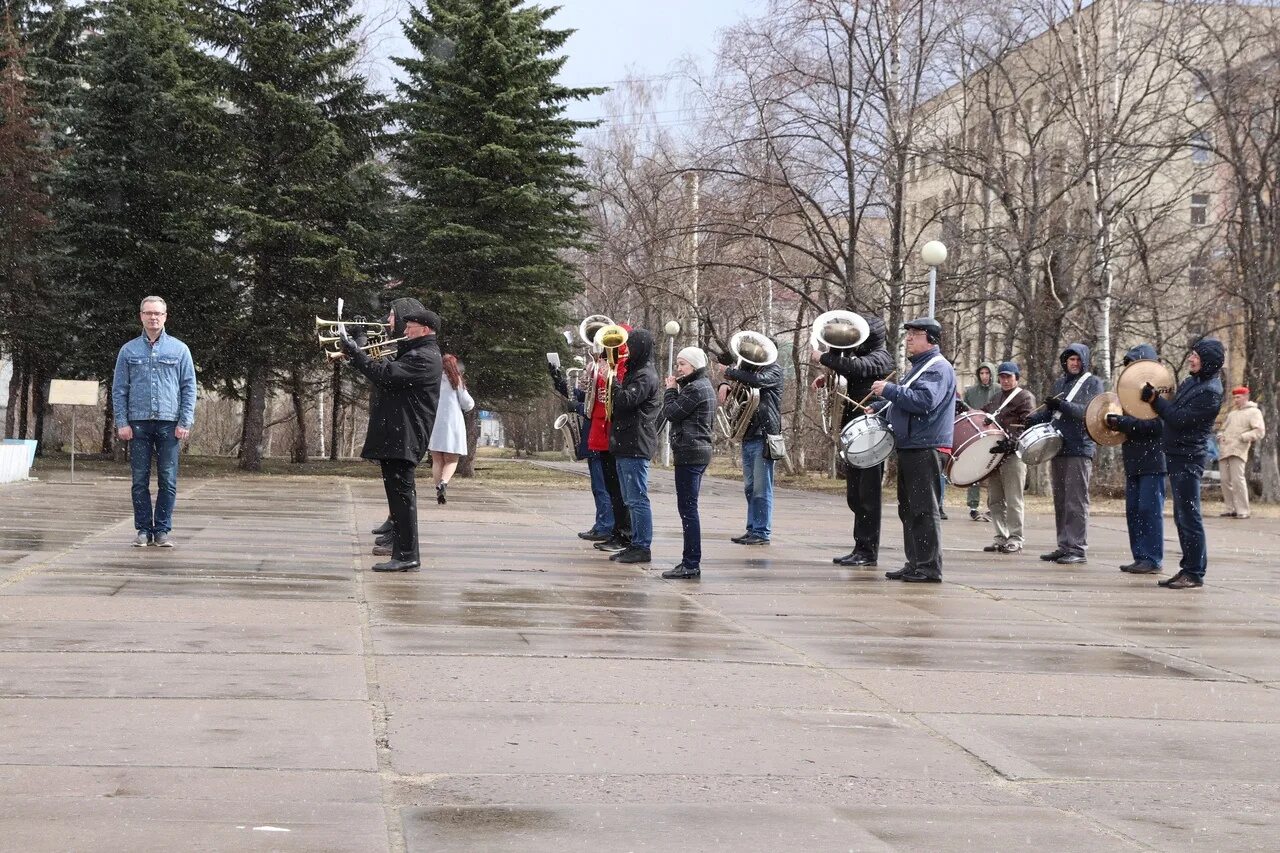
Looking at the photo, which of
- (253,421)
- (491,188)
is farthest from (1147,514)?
(253,421)

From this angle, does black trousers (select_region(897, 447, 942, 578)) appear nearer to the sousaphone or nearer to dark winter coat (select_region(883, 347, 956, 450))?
dark winter coat (select_region(883, 347, 956, 450))

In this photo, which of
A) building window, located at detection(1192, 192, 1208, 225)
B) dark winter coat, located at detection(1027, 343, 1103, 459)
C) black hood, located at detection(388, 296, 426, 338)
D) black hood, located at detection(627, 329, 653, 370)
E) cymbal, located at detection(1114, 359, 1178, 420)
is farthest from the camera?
building window, located at detection(1192, 192, 1208, 225)

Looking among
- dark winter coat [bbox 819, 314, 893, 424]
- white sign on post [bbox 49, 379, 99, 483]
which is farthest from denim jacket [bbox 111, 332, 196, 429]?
white sign on post [bbox 49, 379, 99, 483]

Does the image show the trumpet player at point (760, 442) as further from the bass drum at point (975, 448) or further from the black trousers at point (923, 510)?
the black trousers at point (923, 510)

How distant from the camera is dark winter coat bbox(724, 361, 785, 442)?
1512cm

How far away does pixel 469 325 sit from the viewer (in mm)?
32688

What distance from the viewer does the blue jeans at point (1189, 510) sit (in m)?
12.4

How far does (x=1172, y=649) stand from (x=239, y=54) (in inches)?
1104

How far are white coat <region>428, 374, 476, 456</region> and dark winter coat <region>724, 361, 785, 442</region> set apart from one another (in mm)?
3204

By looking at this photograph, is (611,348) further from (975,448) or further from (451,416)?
(451,416)

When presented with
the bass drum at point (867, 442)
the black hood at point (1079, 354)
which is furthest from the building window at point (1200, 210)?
the bass drum at point (867, 442)

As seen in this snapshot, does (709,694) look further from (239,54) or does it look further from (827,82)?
(239,54)

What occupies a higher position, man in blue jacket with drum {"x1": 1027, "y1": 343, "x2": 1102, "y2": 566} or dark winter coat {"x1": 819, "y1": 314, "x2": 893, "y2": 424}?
dark winter coat {"x1": 819, "y1": 314, "x2": 893, "y2": 424}

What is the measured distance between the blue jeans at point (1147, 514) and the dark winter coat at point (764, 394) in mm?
3399
